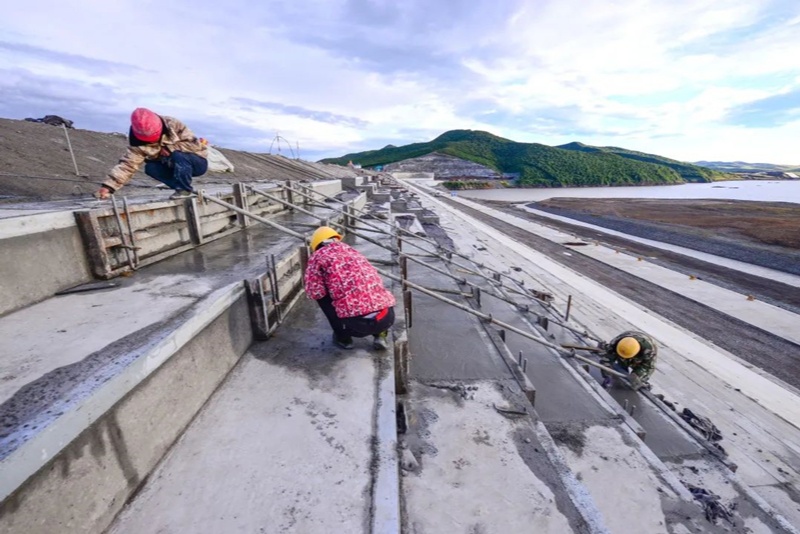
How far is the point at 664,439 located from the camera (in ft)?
23.5

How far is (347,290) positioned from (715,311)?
2095cm

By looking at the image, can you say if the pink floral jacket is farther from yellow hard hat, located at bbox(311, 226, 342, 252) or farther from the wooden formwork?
the wooden formwork

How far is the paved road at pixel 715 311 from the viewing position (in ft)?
43.2

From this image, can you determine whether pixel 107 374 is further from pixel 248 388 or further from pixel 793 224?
pixel 793 224

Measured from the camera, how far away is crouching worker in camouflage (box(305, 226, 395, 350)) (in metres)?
4.05

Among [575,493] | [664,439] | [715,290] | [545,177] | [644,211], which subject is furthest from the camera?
[545,177]

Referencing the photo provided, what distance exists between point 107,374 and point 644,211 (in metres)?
64.2

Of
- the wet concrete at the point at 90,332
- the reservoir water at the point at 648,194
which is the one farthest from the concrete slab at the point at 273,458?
the reservoir water at the point at 648,194

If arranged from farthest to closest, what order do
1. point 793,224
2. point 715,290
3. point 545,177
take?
point 545,177 → point 793,224 → point 715,290

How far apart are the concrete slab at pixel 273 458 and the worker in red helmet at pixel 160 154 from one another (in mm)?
2943

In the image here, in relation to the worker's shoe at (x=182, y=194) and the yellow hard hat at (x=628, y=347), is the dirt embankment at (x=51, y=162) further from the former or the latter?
the yellow hard hat at (x=628, y=347)

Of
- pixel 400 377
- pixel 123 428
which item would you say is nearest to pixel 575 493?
pixel 400 377

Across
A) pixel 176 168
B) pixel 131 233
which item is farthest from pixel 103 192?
pixel 176 168

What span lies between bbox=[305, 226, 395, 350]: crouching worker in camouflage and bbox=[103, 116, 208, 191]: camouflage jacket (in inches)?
109
